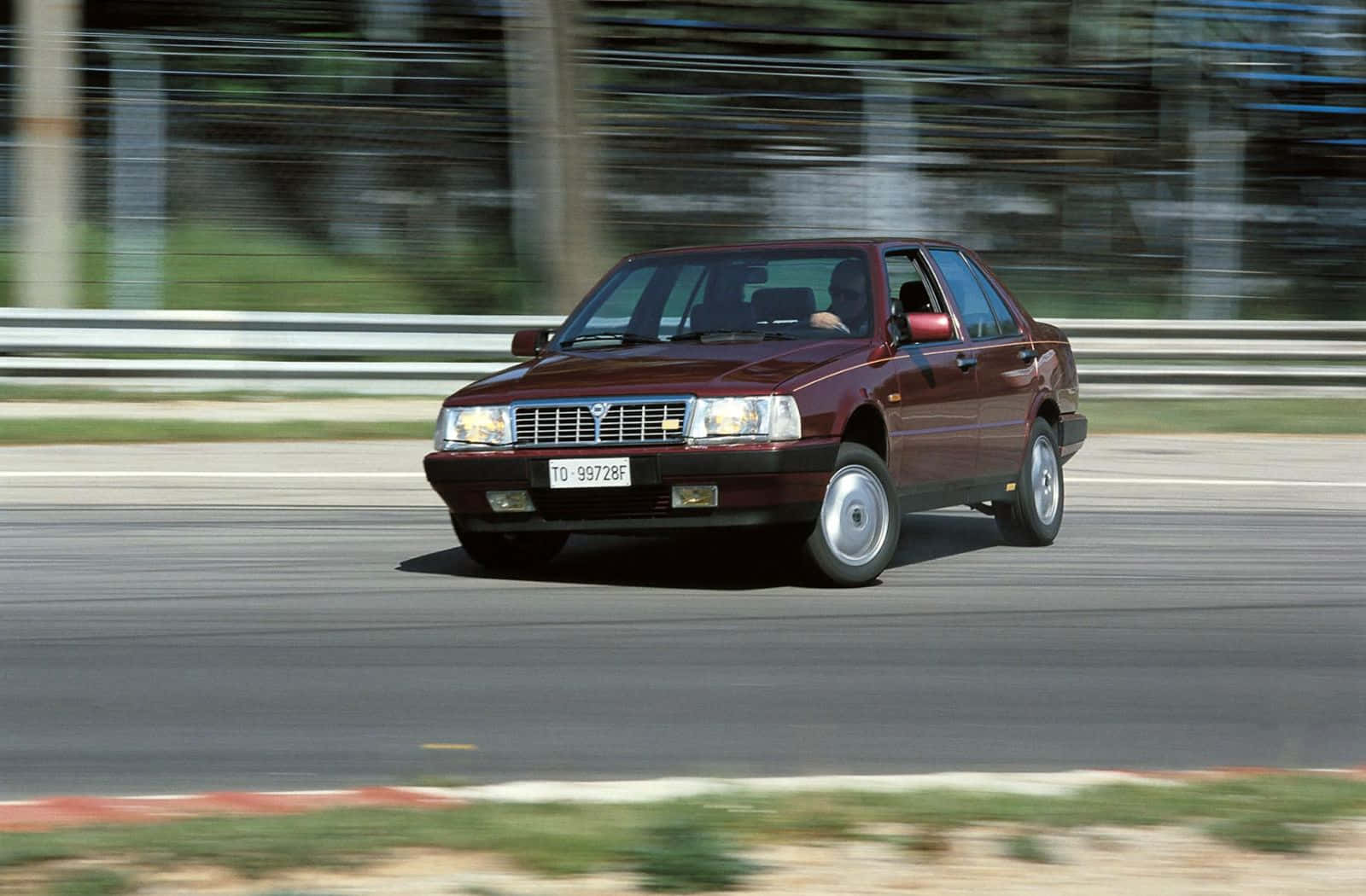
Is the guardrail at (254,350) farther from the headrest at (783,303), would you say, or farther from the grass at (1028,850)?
the grass at (1028,850)

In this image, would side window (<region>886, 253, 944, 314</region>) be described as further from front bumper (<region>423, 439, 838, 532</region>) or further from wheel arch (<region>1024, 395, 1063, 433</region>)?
front bumper (<region>423, 439, 838, 532</region>)

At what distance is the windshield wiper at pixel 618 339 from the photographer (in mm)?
8617

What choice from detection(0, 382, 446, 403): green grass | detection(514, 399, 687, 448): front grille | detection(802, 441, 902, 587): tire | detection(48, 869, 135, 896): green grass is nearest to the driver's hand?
detection(802, 441, 902, 587): tire

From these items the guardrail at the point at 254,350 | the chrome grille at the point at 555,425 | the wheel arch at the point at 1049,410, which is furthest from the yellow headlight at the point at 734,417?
the guardrail at the point at 254,350

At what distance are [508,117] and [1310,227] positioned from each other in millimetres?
7855

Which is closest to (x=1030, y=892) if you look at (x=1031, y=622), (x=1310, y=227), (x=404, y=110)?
(x=1031, y=622)

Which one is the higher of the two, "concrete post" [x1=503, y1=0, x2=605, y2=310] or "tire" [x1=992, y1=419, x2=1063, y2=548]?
"concrete post" [x1=503, y1=0, x2=605, y2=310]

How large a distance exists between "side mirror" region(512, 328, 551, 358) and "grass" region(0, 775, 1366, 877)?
14.7 ft

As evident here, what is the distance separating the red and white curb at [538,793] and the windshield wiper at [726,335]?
12.1ft

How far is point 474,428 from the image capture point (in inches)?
318

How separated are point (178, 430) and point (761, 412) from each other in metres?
7.73

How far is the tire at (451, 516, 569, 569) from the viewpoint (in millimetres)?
8547

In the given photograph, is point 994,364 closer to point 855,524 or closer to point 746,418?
point 855,524

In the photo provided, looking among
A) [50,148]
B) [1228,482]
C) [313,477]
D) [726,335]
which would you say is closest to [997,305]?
[726,335]
